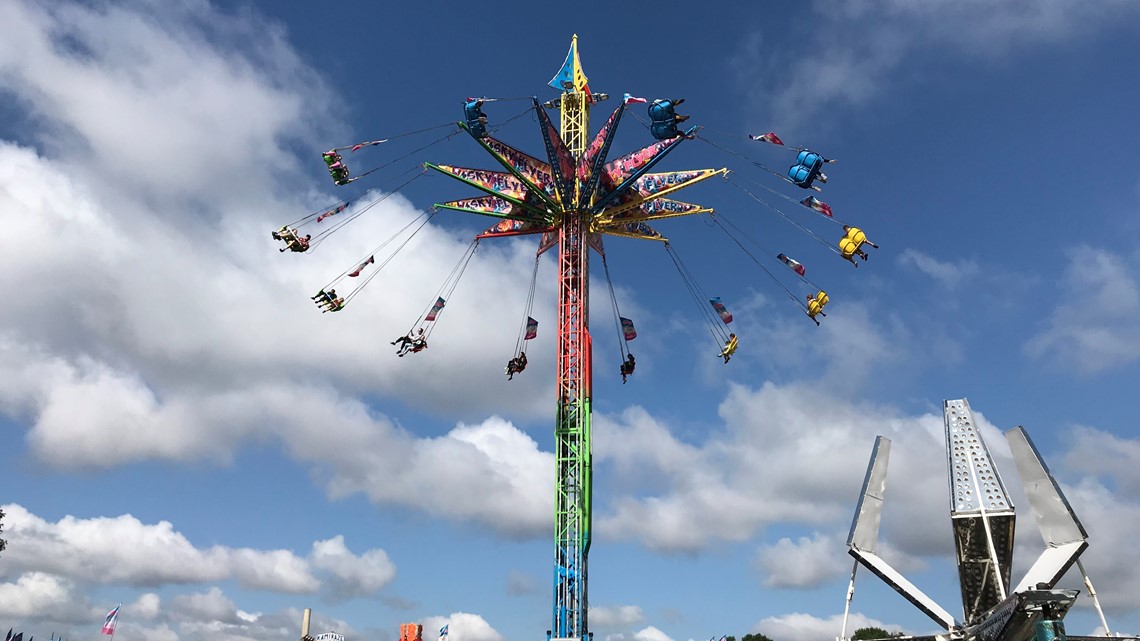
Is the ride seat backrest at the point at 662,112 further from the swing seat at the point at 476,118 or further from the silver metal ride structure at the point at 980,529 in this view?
the silver metal ride structure at the point at 980,529

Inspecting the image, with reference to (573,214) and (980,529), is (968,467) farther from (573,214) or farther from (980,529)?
(573,214)

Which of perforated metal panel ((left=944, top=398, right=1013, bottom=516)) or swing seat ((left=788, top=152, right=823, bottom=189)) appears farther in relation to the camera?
swing seat ((left=788, top=152, right=823, bottom=189))

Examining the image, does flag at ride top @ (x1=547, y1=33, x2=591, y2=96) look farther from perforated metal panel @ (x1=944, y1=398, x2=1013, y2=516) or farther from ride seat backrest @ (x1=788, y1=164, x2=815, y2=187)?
perforated metal panel @ (x1=944, y1=398, x2=1013, y2=516)

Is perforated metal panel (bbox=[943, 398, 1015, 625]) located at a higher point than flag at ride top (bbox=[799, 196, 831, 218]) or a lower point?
lower

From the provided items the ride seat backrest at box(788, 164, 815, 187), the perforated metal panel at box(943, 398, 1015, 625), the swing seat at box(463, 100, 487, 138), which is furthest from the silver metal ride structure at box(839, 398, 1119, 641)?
the swing seat at box(463, 100, 487, 138)

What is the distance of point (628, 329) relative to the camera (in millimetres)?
41000

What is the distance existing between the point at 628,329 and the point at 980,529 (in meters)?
17.9

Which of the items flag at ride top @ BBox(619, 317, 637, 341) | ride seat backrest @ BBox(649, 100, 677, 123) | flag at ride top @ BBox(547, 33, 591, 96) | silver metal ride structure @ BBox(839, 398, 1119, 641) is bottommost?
silver metal ride structure @ BBox(839, 398, 1119, 641)

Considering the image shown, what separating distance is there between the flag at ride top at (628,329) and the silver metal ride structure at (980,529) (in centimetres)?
1415

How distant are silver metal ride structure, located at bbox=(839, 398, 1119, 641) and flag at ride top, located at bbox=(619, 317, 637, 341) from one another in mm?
14148

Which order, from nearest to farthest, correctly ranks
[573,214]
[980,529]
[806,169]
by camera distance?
[980,529] < [806,169] < [573,214]

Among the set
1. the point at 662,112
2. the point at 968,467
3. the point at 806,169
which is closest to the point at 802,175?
the point at 806,169

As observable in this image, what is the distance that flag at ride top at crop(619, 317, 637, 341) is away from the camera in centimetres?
4081

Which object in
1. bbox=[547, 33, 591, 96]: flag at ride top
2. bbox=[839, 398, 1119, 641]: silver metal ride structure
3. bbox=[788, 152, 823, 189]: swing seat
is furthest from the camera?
bbox=[547, 33, 591, 96]: flag at ride top
